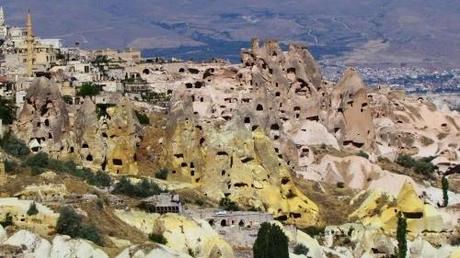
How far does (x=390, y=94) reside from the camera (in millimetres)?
87938

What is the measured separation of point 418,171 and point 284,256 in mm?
24574

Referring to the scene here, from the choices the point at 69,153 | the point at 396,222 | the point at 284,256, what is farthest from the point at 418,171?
the point at 284,256

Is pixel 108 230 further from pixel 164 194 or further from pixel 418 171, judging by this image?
pixel 418 171

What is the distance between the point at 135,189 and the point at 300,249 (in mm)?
6287

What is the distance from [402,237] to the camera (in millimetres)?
50094

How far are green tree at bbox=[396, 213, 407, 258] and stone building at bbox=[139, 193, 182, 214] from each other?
7.46m

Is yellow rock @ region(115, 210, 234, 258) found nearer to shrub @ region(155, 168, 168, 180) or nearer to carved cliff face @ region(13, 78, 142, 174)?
shrub @ region(155, 168, 168, 180)

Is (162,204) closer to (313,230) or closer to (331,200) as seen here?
(313,230)

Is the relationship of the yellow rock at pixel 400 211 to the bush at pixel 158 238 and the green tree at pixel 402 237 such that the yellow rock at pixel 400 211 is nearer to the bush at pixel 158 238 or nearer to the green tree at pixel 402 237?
the green tree at pixel 402 237

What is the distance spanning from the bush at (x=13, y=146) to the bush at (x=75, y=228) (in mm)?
10039

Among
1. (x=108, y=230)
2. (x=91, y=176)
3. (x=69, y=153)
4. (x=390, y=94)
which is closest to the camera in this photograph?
(x=108, y=230)

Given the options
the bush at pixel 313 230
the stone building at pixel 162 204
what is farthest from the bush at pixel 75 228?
the bush at pixel 313 230

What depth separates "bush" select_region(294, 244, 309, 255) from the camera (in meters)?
47.8

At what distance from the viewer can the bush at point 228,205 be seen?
51.4 m
